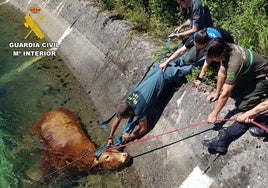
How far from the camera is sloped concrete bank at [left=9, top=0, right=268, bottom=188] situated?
579 centimetres

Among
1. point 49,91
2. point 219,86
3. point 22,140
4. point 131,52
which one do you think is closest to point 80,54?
point 49,91

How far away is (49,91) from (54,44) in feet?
10.1

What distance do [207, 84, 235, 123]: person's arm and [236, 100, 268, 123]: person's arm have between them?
310mm

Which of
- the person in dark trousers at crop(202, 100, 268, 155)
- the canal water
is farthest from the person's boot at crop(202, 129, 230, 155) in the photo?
the canal water

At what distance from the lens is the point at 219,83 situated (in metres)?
6.11

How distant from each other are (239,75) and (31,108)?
5939 millimetres

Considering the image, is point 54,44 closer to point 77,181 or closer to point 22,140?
point 22,140

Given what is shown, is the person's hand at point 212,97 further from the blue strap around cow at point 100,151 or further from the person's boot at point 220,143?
the blue strap around cow at point 100,151

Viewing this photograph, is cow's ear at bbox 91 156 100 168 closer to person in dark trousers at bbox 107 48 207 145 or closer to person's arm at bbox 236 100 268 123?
person in dark trousers at bbox 107 48 207 145

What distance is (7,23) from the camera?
15.4m

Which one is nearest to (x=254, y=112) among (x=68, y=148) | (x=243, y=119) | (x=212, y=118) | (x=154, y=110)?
(x=243, y=119)

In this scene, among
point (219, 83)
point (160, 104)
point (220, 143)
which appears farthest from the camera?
point (160, 104)

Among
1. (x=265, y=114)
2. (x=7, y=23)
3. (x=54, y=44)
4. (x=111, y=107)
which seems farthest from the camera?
(x=7, y=23)

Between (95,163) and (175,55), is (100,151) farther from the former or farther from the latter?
(175,55)
